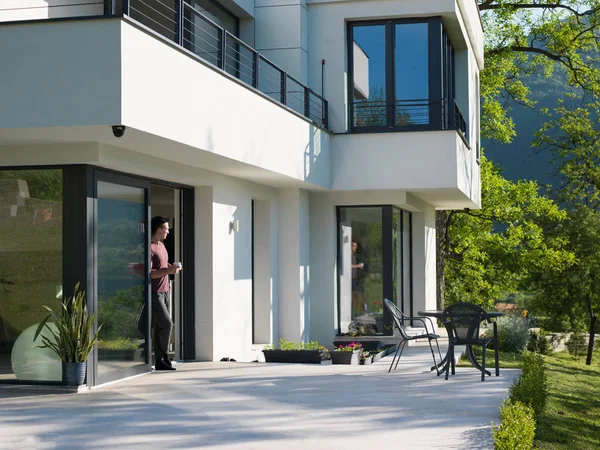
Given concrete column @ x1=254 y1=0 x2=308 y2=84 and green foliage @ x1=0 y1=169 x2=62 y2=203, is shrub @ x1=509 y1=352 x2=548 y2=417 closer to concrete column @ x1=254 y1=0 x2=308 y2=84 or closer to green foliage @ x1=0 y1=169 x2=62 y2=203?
green foliage @ x1=0 y1=169 x2=62 y2=203

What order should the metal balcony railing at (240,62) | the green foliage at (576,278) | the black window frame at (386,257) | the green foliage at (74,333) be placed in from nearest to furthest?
1. the green foliage at (74,333)
2. the metal balcony railing at (240,62)
3. the black window frame at (386,257)
4. the green foliage at (576,278)

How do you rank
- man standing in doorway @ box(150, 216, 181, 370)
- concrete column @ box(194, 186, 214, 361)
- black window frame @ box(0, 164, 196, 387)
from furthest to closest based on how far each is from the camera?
concrete column @ box(194, 186, 214, 361)
man standing in doorway @ box(150, 216, 181, 370)
black window frame @ box(0, 164, 196, 387)

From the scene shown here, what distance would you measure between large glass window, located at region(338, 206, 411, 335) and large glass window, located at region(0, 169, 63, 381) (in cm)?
821

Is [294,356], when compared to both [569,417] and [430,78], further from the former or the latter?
[430,78]

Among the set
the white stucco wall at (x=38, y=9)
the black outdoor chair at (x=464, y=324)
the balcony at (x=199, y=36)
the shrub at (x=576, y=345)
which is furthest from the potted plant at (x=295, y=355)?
the shrub at (x=576, y=345)

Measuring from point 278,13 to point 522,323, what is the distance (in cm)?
813

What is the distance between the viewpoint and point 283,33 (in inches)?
643

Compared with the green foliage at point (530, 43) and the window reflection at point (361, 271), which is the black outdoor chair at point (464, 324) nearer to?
the window reflection at point (361, 271)

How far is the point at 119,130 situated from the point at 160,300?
3.60 metres

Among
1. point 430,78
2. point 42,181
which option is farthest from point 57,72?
point 430,78

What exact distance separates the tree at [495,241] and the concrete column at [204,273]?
18.9 meters

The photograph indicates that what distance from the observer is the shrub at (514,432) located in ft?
20.3

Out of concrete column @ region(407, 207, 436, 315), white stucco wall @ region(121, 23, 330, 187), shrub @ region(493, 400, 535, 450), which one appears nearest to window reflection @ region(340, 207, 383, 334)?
white stucco wall @ region(121, 23, 330, 187)

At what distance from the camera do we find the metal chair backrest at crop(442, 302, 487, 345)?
1095cm
